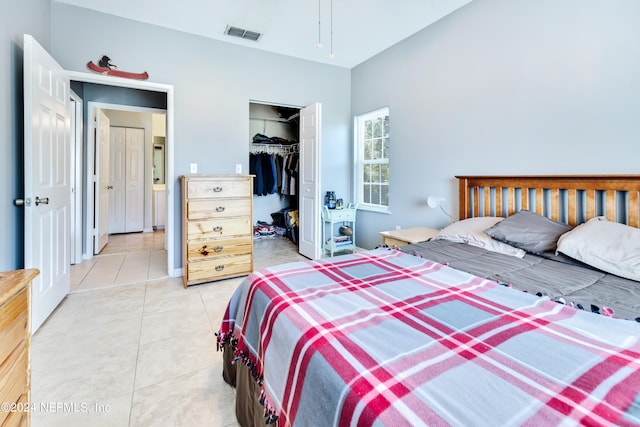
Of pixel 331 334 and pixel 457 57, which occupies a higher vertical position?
pixel 457 57

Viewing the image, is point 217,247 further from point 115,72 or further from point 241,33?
point 241,33

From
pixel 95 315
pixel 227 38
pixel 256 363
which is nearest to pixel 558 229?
pixel 256 363

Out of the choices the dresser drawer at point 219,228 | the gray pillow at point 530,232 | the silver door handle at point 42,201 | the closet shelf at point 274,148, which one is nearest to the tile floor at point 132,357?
the dresser drawer at point 219,228

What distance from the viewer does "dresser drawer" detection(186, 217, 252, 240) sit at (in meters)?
2.99

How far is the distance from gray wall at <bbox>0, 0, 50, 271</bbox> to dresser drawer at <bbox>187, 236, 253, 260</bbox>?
1217 millimetres

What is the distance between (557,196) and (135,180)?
659 centimetres

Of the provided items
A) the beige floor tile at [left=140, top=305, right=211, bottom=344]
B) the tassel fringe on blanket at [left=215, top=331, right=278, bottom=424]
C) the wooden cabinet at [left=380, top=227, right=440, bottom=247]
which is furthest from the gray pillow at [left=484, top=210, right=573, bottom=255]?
the beige floor tile at [left=140, top=305, right=211, bottom=344]

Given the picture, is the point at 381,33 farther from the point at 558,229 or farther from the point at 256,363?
the point at 256,363

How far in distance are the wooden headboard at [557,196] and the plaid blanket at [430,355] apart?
1.30m

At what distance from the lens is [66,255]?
2.69 meters

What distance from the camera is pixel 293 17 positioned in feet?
9.86

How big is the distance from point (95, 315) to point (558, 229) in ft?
11.2

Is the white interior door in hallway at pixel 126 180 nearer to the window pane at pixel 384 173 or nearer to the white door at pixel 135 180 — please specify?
the white door at pixel 135 180

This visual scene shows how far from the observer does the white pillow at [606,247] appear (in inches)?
58.9
